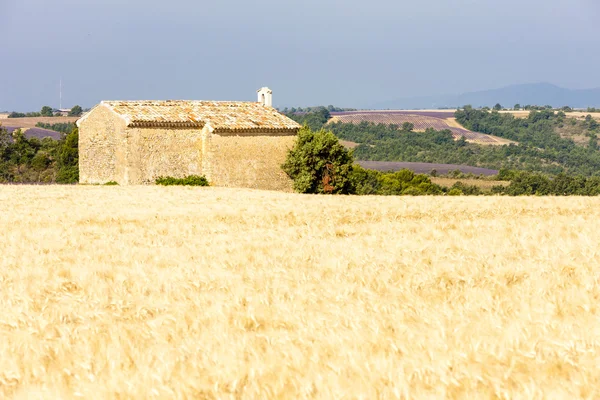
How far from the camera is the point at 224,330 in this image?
4.55 metres

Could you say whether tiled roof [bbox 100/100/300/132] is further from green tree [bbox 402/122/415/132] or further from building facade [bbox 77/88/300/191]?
green tree [bbox 402/122/415/132]

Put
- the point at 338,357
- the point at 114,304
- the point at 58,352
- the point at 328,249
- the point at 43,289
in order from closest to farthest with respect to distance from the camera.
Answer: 1. the point at 338,357
2. the point at 58,352
3. the point at 114,304
4. the point at 43,289
5. the point at 328,249

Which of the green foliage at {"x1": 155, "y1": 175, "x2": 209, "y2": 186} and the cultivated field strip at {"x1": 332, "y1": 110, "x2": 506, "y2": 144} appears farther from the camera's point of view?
the cultivated field strip at {"x1": 332, "y1": 110, "x2": 506, "y2": 144}

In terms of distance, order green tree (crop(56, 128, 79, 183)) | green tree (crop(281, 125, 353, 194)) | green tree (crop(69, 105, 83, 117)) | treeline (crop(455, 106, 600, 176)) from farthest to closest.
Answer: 1. green tree (crop(69, 105, 83, 117))
2. treeline (crop(455, 106, 600, 176))
3. green tree (crop(56, 128, 79, 183))
4. green tree (crop(281, 125, 353, 194))

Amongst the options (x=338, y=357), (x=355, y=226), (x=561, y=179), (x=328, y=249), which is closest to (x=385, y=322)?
(x=338, y=357)

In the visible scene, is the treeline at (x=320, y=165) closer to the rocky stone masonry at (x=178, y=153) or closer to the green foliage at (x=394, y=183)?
the rocky stone masonry at (x=178, y=153)

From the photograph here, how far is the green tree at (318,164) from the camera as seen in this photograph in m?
33.1

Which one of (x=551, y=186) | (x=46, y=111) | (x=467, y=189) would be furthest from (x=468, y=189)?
(x=46, y=111)

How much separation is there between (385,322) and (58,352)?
1896 mm

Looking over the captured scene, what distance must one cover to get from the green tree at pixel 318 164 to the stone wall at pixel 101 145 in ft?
23.6

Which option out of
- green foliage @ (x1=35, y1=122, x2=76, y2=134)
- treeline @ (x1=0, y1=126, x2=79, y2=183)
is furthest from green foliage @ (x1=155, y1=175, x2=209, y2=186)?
green foliage @ (x1=35, y1=122, x2=76, y2=134)

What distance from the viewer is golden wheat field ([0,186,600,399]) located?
3.46 metres

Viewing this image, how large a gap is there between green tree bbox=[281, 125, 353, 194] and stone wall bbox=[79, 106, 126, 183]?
7184mm

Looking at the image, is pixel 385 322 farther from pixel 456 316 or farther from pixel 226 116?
pixel 226 116
